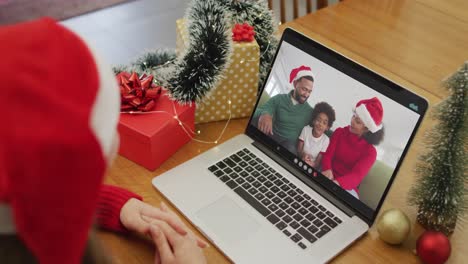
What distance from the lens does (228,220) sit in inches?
35.2

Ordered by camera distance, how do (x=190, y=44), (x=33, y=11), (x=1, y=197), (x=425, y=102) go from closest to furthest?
(x=1, y=197), (x=425, y=102), (x=190, y=44), (x=33, y=11)

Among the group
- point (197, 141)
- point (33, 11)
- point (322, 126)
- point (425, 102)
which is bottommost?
point (33, 11)

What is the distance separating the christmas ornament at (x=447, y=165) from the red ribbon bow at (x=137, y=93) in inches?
20.0

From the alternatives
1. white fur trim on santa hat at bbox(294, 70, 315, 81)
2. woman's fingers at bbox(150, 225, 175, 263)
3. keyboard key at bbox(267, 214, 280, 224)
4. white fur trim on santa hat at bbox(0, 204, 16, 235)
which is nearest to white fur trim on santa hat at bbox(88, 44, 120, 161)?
white fur trim on santa hat at bbox(0, 204, 16, 235)

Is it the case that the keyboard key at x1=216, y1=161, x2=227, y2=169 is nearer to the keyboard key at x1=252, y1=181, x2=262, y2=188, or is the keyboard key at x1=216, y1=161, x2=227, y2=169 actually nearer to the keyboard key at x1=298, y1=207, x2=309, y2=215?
the keyboard key at x1=252, y1=181, x2=262, y2=188

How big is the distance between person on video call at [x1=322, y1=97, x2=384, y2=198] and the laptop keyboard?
0.22ft

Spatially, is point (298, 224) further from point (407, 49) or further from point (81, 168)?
point (407, 49)

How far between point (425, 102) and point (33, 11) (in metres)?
2.64

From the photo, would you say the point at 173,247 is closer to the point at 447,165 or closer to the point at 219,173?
the point at 219,173

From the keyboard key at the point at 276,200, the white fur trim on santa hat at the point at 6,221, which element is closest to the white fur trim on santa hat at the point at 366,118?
the keyboard key at the point at 276,200

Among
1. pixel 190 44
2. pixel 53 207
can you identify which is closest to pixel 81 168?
pixel 53 207

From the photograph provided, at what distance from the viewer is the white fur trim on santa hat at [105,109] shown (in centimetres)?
52

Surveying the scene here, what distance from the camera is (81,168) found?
1.61 ft

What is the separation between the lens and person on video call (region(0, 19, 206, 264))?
1.52ft
